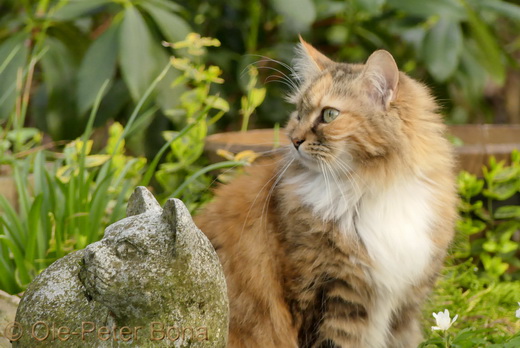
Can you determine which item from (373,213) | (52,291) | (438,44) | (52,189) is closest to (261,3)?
(438,44)

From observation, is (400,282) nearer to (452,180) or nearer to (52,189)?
(452,180)

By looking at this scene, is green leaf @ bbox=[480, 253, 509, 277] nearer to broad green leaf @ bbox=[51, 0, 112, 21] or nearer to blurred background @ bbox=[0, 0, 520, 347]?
blurred background @ bbox=[0, 0, 520, 347]

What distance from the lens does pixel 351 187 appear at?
1.96 m

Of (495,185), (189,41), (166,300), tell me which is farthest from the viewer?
(495,185)

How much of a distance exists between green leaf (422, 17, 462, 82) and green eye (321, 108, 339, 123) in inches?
73.4

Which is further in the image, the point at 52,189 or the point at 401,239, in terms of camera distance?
the point at 52,189

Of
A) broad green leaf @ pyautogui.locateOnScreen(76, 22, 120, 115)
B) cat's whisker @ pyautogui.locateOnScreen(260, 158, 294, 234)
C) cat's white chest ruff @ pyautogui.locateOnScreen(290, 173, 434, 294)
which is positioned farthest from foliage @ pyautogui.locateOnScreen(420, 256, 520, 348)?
broad green leaf @ pyautogui.locateOnScreen(76, 22, 120, 115)

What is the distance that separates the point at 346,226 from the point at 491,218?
1.37m

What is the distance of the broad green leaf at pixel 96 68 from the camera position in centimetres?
314

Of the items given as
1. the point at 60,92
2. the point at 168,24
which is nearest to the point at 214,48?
the point at 168,24

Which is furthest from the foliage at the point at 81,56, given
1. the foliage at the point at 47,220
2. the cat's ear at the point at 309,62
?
the cat's ear at the point at 309,62

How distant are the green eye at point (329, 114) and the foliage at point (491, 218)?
4.07 ft

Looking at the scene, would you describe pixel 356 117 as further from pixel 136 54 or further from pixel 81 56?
pixel 81 56

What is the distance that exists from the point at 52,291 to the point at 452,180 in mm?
1253
